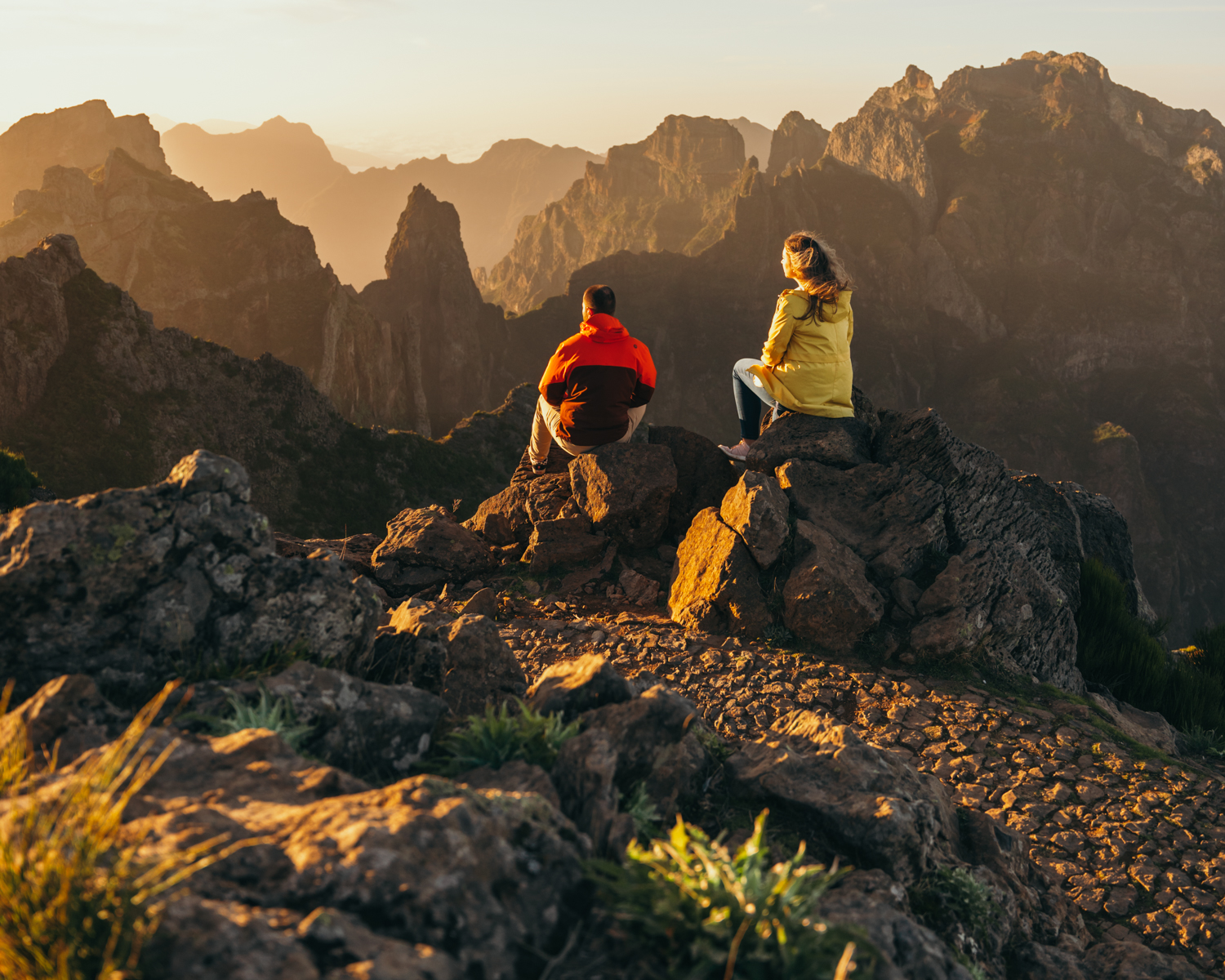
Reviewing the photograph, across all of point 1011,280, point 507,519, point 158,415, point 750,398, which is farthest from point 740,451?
point 1011,280

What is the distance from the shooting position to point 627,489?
997 cm

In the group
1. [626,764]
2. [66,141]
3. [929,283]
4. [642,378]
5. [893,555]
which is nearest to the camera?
[626,764]

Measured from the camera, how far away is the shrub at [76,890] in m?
1.97

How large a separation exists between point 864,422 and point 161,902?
9555 millimetres

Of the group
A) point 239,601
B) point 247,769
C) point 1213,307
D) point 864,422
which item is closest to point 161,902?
point 247,769

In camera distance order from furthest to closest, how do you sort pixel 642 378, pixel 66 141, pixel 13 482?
1. pixel 66 141
2. pixel 13 482
3. pixel 642 378

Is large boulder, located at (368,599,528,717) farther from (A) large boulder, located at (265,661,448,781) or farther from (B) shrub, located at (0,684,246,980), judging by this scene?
(B) shrub, located at (0,684,246,980)

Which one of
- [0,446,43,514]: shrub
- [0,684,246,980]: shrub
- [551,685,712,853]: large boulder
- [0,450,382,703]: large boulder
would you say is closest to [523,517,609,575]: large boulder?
[0,450,382,703]: large boulder

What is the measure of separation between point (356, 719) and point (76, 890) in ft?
5.65

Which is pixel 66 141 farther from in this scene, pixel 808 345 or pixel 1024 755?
pixel 1024 755

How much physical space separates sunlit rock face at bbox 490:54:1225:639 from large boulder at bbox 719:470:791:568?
105 meters

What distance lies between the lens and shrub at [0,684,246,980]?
1.97 m

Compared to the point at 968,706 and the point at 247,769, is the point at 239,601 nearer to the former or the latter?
the point at 247,769

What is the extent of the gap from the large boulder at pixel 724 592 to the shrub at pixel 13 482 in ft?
35.0
